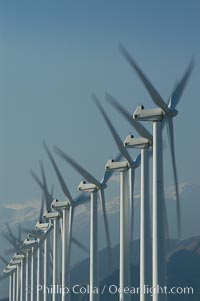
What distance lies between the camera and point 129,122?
63500mm

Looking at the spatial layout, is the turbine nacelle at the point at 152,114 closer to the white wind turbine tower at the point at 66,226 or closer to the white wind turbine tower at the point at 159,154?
the white wind turbine tower at the point at 159,154

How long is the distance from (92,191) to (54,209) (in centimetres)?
1218

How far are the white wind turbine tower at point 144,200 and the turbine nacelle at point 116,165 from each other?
20.5 feet

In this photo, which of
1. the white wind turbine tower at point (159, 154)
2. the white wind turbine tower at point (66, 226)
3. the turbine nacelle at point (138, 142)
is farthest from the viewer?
the white wind turbine tower at point (66, 226)

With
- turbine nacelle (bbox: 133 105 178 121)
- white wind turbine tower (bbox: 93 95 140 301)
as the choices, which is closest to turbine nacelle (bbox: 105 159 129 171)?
white wind turbine tower (bbox: 93 95 140 301)

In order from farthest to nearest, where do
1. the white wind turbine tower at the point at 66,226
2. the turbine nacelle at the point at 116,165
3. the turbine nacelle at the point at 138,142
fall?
the white wind turbine tower at the point at 66,226
the turbine nacelle at the point at 116,165
the turbine nacelle at the point at 138,142

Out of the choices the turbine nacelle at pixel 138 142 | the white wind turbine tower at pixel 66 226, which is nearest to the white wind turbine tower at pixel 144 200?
the turbine nacelle at pixel 138 142

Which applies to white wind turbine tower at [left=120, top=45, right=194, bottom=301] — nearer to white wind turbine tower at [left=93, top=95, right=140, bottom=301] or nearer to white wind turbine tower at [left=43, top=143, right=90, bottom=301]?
white wind turbine tower at [left=93, top=95, right=140, bottom=301]

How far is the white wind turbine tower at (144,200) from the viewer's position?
62.2m

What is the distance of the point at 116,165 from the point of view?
2881 inches

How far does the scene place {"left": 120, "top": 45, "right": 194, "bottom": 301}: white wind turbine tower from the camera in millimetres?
56688

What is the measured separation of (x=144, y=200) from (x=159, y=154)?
5733mm

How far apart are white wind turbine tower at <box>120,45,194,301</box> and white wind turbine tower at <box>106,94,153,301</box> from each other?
1.78 m

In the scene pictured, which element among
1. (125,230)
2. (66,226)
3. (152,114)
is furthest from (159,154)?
(66,226)
